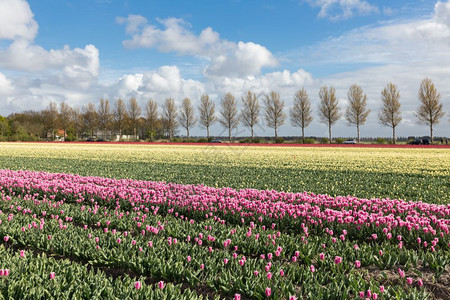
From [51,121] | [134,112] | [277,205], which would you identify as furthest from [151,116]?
[277,205]

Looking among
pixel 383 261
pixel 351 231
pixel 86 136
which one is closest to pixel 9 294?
pixel 383 261

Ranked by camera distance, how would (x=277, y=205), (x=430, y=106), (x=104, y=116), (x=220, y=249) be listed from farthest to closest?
(x=104, y=116) → (x=430, y=106) → (x=277, y=205) → (x=220, y=249)

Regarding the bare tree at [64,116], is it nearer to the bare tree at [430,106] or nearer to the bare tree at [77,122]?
the bare tree at [77,122]

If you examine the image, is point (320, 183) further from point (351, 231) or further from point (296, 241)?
point (296, 241)

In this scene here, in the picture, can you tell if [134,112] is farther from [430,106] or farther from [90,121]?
[430,106]

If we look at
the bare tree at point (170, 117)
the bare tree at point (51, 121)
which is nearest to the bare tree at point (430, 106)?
the bare tree at point (170, 117)

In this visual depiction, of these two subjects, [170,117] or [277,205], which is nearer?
[277,205]

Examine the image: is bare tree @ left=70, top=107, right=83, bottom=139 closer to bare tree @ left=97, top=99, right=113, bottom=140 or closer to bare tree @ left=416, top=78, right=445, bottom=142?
bare tree @ left=97, top=99, right=113, bottom=140

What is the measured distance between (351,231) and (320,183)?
7960 millimetres

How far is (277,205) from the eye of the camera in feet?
27.4

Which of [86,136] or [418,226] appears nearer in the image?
[418,226]

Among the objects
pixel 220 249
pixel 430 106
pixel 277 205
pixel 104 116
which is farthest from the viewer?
pixel 104 116

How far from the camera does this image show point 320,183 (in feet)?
48.8

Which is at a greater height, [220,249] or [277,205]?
[277,205]
